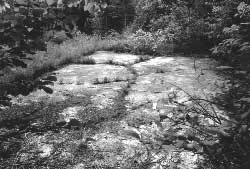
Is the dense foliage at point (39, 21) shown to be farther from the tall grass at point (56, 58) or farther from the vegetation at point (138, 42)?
the tall grass at point (56, 58)

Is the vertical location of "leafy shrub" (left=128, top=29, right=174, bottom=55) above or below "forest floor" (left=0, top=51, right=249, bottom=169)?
above

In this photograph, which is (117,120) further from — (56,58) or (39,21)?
(56,58)

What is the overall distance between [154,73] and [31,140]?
3.76 m

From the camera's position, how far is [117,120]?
13.9 ft

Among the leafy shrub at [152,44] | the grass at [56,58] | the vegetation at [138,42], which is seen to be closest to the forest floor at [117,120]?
the vegetation at [138,42]

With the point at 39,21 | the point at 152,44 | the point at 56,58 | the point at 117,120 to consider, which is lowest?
the point at 117,120

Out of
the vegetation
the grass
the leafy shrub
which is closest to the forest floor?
the vegetation

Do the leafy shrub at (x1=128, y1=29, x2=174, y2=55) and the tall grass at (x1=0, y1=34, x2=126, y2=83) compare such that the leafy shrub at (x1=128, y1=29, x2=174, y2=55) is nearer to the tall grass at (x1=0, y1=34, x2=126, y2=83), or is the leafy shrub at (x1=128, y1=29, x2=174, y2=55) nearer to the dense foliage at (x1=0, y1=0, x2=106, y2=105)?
the tall grass at (x1=0, y1=34, x2=126, y2=83)

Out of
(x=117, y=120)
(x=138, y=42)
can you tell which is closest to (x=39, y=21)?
(x=117, y=120)

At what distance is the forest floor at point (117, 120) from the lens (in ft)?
6.09

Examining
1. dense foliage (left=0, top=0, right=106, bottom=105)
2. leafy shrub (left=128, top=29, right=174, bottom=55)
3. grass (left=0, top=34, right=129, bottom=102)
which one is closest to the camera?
dense foliage (left=0, top=0, right=106, bottom=105)

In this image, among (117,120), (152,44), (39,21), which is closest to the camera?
(39,21)

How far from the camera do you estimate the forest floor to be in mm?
1855

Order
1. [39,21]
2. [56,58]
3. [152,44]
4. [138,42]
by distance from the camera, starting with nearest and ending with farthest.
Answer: [39,21] → [56,58] → [152,44] → [138,42]
